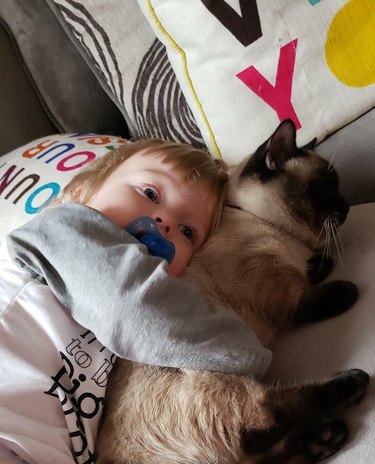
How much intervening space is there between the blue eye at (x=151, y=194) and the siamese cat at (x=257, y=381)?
0.45 feet

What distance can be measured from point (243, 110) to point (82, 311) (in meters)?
0.68

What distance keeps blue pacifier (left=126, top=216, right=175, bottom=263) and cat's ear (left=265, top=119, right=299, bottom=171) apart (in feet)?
1.09

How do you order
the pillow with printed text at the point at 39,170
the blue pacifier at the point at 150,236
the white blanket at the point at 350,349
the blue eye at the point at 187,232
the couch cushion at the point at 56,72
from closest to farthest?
the white blanket at the point at 350,349 → the blue pacifier at the point at 150,236 → the blue eye at the point at 187,232 → the pillow with printed text at the point at 39,170 → the couch cushion at the point at 56,72

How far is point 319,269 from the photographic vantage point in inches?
43.0

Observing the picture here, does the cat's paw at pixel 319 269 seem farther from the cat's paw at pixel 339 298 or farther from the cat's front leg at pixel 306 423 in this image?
the cat's front leg at pixel 306 423

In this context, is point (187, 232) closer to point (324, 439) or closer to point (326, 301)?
point (326, 301)

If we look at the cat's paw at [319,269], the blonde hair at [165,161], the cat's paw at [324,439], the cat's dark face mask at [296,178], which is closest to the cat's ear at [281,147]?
the cat's dark face mask at [296,178]

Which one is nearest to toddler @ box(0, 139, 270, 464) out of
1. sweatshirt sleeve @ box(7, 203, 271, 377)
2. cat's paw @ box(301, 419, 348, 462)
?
sweatshirt sleeve @ box(7, 203, 271, 377)

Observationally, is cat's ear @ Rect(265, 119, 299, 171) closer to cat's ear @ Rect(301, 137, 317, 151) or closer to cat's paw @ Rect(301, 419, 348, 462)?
cat's ear @ Rect(301, 137, 317, 151)

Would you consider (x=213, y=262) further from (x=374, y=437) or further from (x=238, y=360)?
(x=374, y=437)

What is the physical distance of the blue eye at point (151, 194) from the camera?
102 centimetres

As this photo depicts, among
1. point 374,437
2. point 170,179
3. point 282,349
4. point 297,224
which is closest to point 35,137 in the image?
point 170,179

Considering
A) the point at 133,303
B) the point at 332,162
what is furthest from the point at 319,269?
the point at 133,303

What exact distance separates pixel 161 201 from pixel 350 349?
422mm
